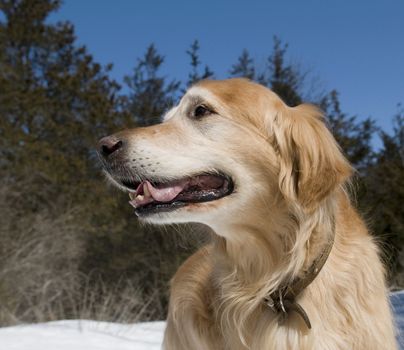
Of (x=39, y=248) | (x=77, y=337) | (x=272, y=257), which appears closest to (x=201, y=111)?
(x=272, y=257)

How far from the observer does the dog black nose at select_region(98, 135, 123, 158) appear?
99.1 inches

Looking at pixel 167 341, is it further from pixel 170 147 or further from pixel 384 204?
pixel 384 204

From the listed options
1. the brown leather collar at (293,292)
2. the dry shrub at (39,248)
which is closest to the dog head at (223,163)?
the brown leather collar at (293,292)

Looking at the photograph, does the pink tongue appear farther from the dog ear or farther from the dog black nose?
the dog ear

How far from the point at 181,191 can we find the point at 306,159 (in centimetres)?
63

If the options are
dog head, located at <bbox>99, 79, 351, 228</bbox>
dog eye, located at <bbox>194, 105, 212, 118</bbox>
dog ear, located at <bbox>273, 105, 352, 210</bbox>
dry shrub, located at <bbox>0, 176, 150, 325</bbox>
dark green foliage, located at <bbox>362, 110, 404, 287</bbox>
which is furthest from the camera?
dark green foliage, located at <bbox>362, 110, 404, 287</bbox>

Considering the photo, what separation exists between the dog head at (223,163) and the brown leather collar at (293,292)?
0.25 meters

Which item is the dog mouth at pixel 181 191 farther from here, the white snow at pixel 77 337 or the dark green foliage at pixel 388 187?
the dark green foliage at pixel 388 187

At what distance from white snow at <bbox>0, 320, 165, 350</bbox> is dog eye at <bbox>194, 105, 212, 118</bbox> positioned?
229 centimetres

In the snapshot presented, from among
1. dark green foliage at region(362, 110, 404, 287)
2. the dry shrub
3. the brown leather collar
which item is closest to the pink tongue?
the brown leather collar

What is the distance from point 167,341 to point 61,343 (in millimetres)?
1501

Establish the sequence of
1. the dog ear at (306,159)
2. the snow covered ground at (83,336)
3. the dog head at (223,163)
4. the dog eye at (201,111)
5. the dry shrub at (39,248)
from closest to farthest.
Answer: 1. the dog ear at (306,159)
2. the dog head at (223,163)
3. the dog eye at (201,111)
4. the snow covered ground at (83,336)
5. the dry shrub at (39,248)

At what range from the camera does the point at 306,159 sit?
2408mm

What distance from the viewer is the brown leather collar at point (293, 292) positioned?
7.73 ft
